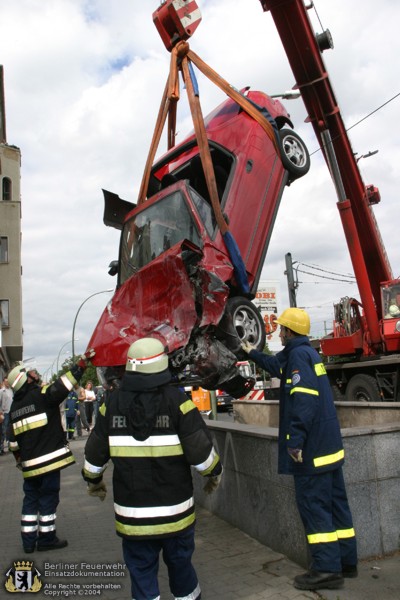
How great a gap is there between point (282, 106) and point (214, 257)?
318 centimetres

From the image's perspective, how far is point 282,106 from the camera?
718 centimetres

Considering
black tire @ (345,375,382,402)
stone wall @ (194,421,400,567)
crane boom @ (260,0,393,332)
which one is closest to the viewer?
stone wall @ (194,421,400,567)

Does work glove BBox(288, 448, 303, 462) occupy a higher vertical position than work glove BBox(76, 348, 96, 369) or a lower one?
lower

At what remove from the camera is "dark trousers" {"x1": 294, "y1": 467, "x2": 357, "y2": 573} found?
3.44 meters

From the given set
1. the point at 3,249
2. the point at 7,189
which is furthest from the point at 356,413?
the point at 7,189

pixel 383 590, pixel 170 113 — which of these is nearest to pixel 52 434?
pixel 383 590

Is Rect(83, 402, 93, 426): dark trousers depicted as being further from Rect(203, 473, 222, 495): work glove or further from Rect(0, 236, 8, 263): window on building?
Rect(0, 236, 8, 263): window on building

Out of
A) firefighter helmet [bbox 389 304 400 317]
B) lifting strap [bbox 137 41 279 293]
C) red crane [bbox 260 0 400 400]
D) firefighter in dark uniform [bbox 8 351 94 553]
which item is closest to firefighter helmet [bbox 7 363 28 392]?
firefighter in dark uniform [bbox 8 351 94 553]

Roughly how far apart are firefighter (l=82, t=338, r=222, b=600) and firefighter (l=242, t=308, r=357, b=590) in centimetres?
95

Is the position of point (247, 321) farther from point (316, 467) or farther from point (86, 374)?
point (86, 374)

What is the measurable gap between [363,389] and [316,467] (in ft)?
23.9

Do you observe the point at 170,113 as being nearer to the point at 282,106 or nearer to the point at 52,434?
the point at 282,106

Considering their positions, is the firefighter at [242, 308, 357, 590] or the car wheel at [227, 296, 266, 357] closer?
the firefighter at [242, 308, 357, 590]

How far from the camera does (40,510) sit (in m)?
4.68
